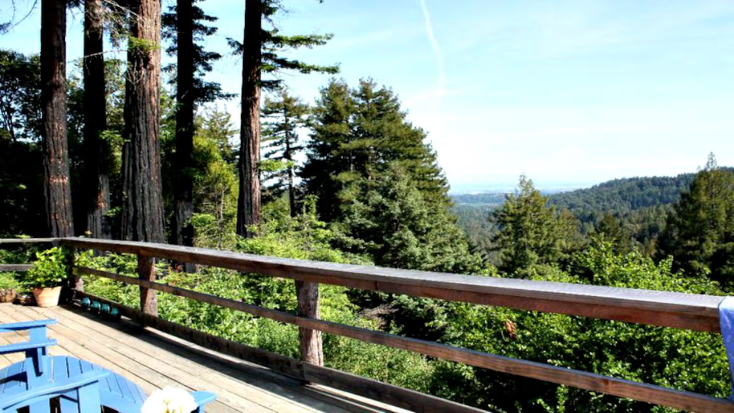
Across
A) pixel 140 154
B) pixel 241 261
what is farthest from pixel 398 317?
pixel 241 261

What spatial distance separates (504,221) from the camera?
1730 inches

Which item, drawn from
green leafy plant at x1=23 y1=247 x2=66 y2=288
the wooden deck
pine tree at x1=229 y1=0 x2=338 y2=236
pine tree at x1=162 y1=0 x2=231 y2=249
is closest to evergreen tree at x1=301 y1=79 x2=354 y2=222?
pine tree at x1=162 y1=0 x2=231 y2=249

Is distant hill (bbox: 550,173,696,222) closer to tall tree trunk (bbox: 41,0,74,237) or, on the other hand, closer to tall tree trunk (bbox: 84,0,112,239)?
tall tree trunk (bbox: 84,0,112,239)

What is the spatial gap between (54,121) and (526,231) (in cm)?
3974

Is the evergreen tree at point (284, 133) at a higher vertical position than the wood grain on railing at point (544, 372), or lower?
higher

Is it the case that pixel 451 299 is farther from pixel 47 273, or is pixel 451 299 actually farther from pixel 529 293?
pixel 47 273

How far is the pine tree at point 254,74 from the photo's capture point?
35.1ft

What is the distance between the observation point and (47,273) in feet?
18.4

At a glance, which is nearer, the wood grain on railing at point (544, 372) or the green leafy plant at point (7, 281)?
the wood grain on railing at point (544, 372)

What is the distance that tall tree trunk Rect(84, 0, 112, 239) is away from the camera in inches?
393

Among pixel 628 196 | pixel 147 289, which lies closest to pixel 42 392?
pixel 147 289

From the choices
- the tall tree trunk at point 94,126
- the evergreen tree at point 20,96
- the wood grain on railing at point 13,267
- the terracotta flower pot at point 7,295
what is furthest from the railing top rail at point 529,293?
the evergreen tree at point 20,96

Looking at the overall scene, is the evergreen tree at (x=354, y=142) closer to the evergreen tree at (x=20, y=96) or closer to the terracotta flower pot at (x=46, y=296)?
the evergreen tree at (x=20, y=96)

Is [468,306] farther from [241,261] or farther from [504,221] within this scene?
[504,221]
